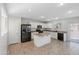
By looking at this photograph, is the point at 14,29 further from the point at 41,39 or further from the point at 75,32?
the point at 41,39

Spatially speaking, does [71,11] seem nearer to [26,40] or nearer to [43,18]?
[43,18]

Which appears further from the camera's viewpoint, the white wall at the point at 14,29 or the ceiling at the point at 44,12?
the white wall at the point at 14,29

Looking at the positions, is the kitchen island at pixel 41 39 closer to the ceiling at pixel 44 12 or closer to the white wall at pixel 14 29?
the white wall at pixel 14 29

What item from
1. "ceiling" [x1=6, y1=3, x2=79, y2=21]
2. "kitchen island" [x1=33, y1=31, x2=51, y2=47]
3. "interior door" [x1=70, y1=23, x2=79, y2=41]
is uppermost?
"ceiling" [x1=6, y1=3, x2=79, y2=21]

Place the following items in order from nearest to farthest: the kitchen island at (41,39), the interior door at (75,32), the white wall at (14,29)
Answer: the interior door at (75,32) → the white wall at (14,29) → the kitchen island at (41,39)

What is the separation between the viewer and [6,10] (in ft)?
7.38

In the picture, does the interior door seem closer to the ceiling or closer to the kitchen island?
the ceiling

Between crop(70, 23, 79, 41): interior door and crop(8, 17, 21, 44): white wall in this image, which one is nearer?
crop(70, 23, 79, 41): interior door

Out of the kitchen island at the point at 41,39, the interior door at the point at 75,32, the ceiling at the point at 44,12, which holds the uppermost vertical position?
the ceiling at the point at 44,12

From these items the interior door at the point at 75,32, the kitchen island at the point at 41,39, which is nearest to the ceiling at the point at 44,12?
the interior door at the point at 75,32

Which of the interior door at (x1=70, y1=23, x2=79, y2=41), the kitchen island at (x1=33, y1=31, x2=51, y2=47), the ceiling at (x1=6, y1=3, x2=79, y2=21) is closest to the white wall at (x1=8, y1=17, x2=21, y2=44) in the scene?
the ceiling at (x1=6, y1=3, x2=79, y2=21)

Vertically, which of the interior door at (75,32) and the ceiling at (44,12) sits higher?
the ceiling at (44,12)
